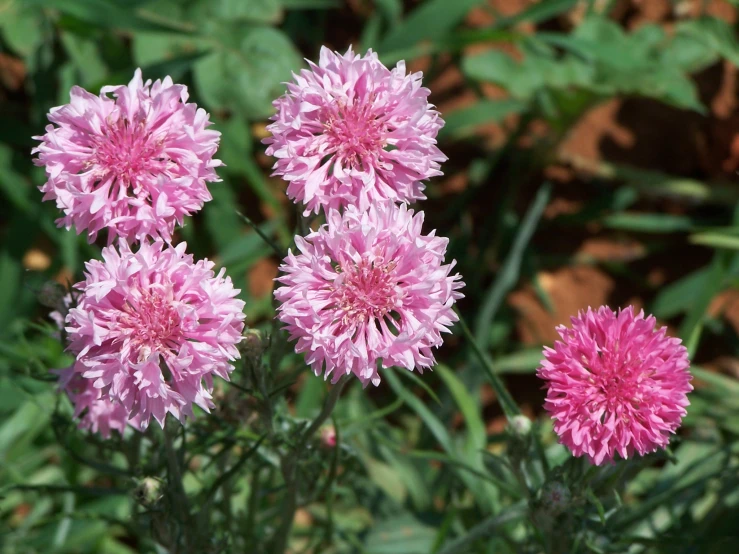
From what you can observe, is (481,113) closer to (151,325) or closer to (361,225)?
(361,225)

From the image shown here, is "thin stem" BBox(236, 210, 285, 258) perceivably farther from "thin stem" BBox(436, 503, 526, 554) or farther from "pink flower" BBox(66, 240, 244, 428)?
"thin stem" BBox(436, 503, 526, 554)

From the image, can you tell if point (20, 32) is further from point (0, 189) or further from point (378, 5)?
point (378, 5)

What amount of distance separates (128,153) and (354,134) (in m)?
0.40

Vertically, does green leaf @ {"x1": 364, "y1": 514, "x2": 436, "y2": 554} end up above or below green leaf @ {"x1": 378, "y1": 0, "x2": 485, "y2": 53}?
below

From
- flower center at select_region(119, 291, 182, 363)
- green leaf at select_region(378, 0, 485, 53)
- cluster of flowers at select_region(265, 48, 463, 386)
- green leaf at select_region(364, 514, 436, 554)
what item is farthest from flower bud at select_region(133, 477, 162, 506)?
green leaf at select_region(378, 0, 485, 53)

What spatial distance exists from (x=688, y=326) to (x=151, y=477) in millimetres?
1842

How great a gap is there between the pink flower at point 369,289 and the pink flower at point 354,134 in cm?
9

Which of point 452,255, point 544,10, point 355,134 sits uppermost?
point 544,10

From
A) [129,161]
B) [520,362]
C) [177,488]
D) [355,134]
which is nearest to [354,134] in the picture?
[355,134]

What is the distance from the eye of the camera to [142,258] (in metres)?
1.42

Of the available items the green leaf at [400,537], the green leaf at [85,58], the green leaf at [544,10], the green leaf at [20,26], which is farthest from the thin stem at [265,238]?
the green leaf at [544,10]

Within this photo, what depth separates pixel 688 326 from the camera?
109 inches

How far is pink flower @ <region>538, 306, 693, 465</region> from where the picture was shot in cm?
151

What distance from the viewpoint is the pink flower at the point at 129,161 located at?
152 centimetres
